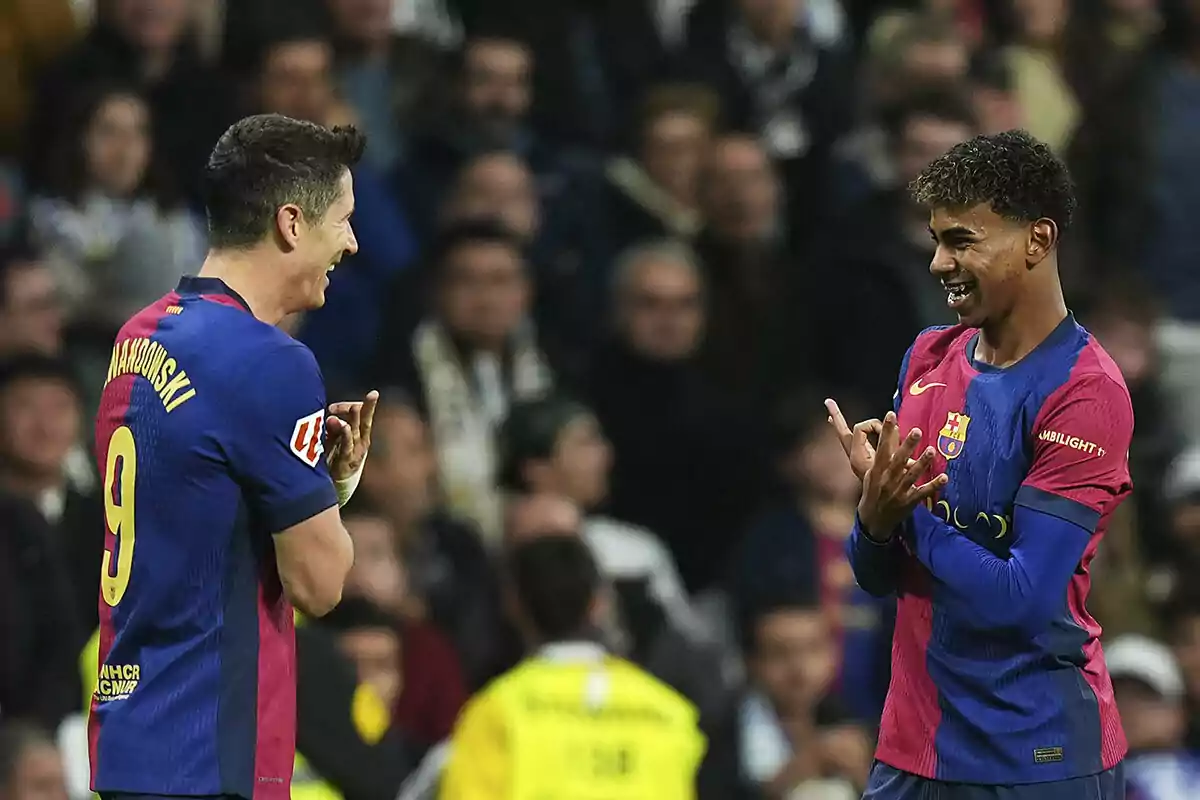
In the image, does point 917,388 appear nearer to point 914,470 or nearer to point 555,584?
point 914,470

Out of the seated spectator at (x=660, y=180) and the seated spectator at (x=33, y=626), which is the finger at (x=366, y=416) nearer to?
the seated spectator at (x=33, y=626)

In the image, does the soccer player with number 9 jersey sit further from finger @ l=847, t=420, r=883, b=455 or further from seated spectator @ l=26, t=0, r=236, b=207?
seated spectator @ l=26, t=0, r=236, b=207

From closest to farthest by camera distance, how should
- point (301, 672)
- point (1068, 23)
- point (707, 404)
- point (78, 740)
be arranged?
1. point (301, 672)
2. point (78, 740)
3. point (707, 404)
4. point (1068, 23)

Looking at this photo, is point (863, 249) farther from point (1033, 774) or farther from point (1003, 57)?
point (1033, 774)

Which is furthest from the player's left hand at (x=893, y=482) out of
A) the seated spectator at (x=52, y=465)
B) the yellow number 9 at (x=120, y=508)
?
the seated spectator at (x=52, y=465)

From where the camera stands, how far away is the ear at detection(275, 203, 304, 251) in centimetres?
444

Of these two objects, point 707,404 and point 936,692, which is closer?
point 936,692

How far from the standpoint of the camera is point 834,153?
1093 cm

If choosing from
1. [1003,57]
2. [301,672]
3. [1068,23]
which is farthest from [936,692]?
[1068,23]

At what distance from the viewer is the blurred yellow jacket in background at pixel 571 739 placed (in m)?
6.91

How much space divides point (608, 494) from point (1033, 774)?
5124mm

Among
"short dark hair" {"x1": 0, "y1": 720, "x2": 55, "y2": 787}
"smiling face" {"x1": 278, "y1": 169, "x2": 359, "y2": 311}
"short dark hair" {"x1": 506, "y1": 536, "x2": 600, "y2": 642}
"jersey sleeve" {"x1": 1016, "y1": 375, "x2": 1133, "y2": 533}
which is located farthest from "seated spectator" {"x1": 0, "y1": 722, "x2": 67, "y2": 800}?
"jersey sleeve" {"x1": 1016, "y1": 375, "x2": 1133, "y2": 533}

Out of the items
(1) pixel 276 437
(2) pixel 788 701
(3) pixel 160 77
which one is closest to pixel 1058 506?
(1) pixel 276 437

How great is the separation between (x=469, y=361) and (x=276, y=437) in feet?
15.8
